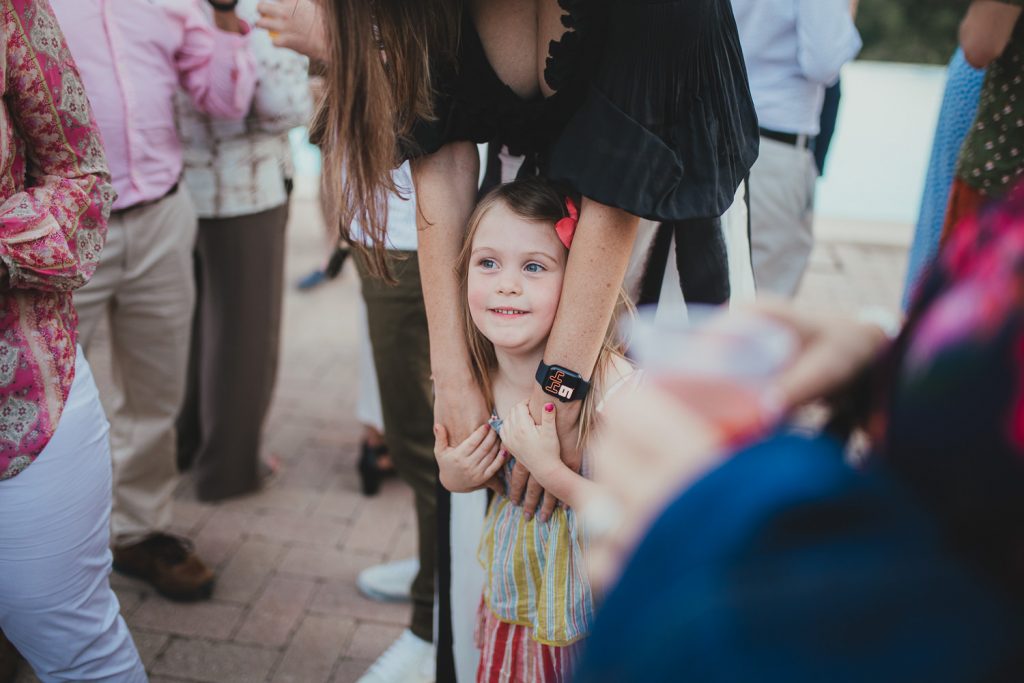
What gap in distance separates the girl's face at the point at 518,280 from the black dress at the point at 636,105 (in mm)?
125

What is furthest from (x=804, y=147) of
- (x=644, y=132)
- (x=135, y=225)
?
(x=135, y=225)

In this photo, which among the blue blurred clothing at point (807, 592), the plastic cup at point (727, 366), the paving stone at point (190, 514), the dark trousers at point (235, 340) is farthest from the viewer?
the paving stone at point (190, 514)

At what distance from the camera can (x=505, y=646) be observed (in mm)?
1690

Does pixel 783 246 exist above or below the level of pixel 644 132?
below

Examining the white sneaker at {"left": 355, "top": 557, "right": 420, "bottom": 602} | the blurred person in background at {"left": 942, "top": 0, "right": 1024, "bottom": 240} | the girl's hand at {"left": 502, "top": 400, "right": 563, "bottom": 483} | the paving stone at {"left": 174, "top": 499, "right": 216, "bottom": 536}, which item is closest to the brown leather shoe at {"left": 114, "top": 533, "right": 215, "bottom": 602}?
the paving stone at {"left": 174, "top": 499, "right": 216, "bottom": 536}

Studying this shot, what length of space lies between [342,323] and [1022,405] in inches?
168

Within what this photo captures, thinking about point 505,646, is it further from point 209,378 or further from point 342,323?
point 342,323

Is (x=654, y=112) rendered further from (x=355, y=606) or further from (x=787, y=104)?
(x=355, y=606)

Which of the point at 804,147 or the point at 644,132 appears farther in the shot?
the point at 804,147

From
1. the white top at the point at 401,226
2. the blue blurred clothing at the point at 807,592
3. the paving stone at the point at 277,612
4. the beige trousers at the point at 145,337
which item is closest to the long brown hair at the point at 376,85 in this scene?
the white top at the point at 401,226

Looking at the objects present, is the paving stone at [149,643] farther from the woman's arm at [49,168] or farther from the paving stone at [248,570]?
the woman's arm at [49,168]

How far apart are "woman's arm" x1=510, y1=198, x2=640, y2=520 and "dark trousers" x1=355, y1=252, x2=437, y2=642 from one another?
83 cm

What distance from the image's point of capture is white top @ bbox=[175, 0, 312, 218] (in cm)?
262

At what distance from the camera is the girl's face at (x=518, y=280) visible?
151cm
